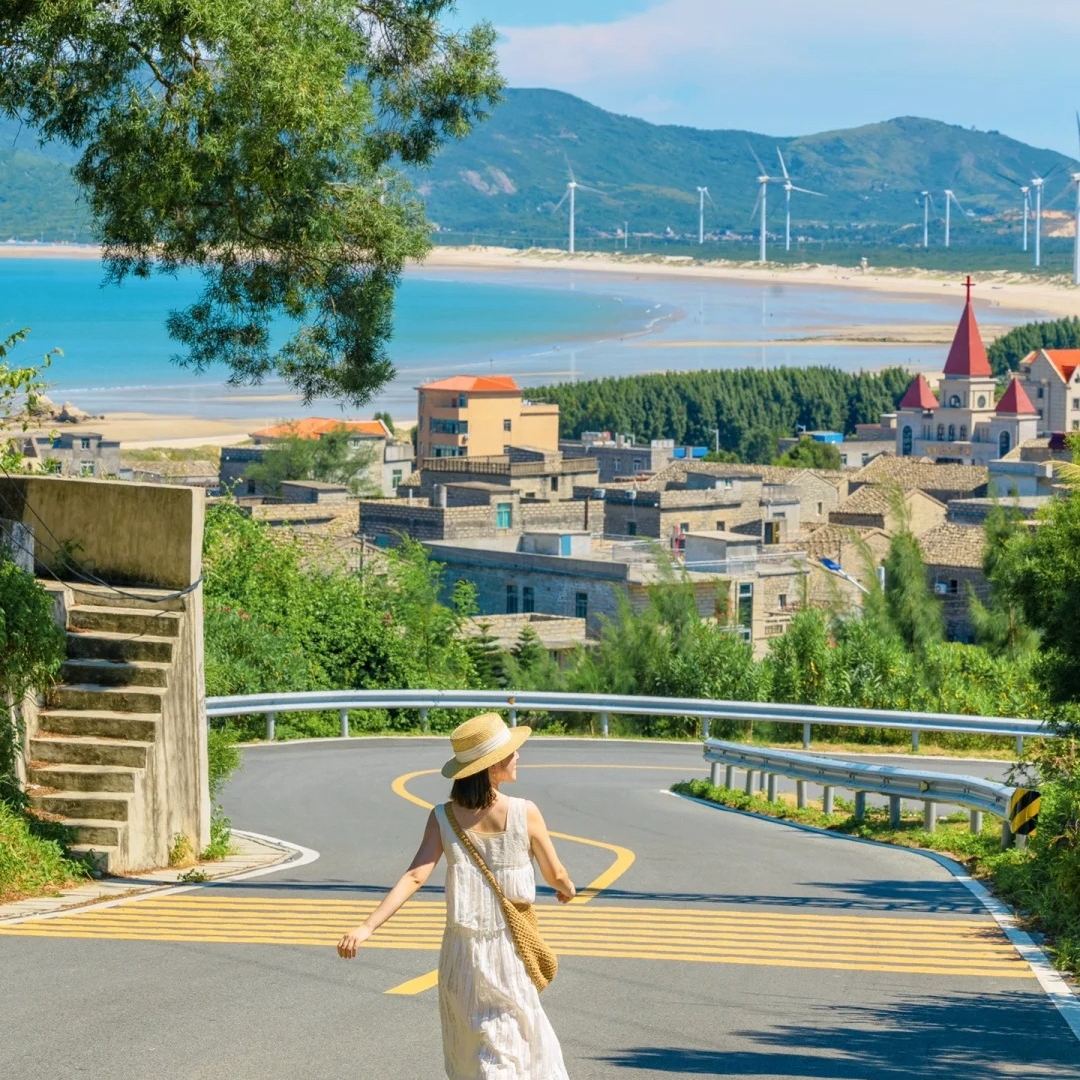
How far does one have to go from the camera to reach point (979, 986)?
398 inches

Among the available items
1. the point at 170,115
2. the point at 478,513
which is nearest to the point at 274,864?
the point at 170,115

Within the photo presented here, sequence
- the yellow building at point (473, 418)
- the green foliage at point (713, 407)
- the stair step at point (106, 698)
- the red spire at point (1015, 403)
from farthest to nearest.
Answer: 1. the green foliage at point (713, 407)
2. the red spire at point (1015, 403)
3. the yellow building at point (473, 418)
4. the stair step at point (106, 698)

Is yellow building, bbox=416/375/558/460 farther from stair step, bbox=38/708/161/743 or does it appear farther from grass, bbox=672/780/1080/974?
stair step, bbox=38/708/161/743

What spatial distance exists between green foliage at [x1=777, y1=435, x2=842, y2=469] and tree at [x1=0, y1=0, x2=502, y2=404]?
375 feet

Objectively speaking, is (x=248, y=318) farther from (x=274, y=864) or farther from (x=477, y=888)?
(x=477, y=888)

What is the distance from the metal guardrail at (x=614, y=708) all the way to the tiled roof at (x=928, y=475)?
73.4m

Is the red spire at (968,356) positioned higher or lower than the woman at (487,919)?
higher

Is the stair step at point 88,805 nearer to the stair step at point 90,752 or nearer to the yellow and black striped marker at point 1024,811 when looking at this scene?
the stair step at point 90,752

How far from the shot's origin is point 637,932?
11.4 meters

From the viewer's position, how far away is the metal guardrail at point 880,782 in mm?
15815

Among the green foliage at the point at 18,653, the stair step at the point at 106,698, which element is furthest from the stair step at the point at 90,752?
the green foliage at the point at 18,653

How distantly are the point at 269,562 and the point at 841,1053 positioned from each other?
23.6 m

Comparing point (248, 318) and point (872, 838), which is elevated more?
point (248, 318)

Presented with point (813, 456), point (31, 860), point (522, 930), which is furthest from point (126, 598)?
point (813, 456)
